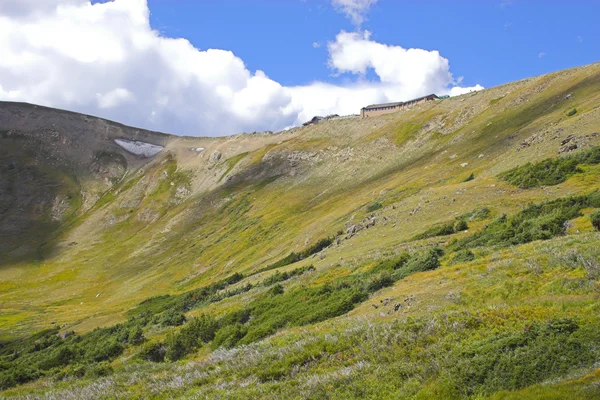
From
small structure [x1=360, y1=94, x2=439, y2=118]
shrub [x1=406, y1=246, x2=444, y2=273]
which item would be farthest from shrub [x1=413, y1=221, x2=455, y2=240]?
small structure [x1=360, y1=94, x2=439, y2=118]

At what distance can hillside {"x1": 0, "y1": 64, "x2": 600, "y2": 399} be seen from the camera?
1205cm

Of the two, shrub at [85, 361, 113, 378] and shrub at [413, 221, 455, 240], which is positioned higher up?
shrub at [413, 221, 455, 240]

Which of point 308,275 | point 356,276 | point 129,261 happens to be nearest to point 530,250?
point 356,276

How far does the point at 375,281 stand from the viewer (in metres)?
26.0

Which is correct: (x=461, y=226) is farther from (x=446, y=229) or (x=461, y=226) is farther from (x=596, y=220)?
(x=596, y=220)

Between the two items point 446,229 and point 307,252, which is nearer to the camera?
point 446,229

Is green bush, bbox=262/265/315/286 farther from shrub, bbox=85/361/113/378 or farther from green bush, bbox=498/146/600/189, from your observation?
green bush, bbox=498/146/600/189

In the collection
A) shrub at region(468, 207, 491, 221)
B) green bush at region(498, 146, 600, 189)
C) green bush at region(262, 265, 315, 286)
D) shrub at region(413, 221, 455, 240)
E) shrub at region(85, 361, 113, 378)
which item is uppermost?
green bush at region(498, 146, 600, 189)

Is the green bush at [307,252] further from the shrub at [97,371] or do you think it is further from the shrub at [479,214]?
the shrub at [97,371]

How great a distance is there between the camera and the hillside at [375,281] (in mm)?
12055

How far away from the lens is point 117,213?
164 meters

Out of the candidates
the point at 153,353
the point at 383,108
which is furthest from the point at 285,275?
the point at 383,108

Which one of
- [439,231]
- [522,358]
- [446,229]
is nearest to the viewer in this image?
[522,358]

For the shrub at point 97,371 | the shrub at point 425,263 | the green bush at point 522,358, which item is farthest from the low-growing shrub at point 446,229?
the shrub at point 97,371
